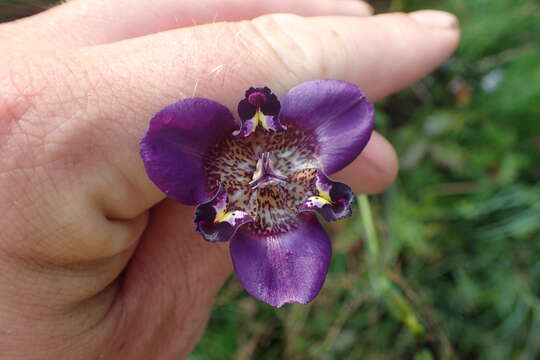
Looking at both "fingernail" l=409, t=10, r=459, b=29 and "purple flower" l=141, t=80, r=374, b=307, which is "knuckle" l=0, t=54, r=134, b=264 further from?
"fingernail" l=409, t=10, r=459, b=29

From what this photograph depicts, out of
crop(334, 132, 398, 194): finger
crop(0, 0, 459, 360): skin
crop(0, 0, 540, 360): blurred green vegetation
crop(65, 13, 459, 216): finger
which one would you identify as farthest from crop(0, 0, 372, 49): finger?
crop(0, 0, 540, 360): blurred green vegetation

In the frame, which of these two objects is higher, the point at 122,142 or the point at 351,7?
the point at 122,142

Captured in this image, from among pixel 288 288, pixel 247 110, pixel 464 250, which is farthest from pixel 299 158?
pixel 464 250

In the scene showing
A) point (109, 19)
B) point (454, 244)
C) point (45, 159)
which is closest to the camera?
point (45, 159)

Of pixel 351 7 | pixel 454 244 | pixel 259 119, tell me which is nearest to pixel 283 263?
pixel 259 119

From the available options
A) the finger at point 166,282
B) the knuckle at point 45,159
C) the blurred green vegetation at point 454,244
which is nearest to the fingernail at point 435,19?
the blurred green vegetation at point 454,244

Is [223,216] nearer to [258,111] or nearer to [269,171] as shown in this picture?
[269,171]
